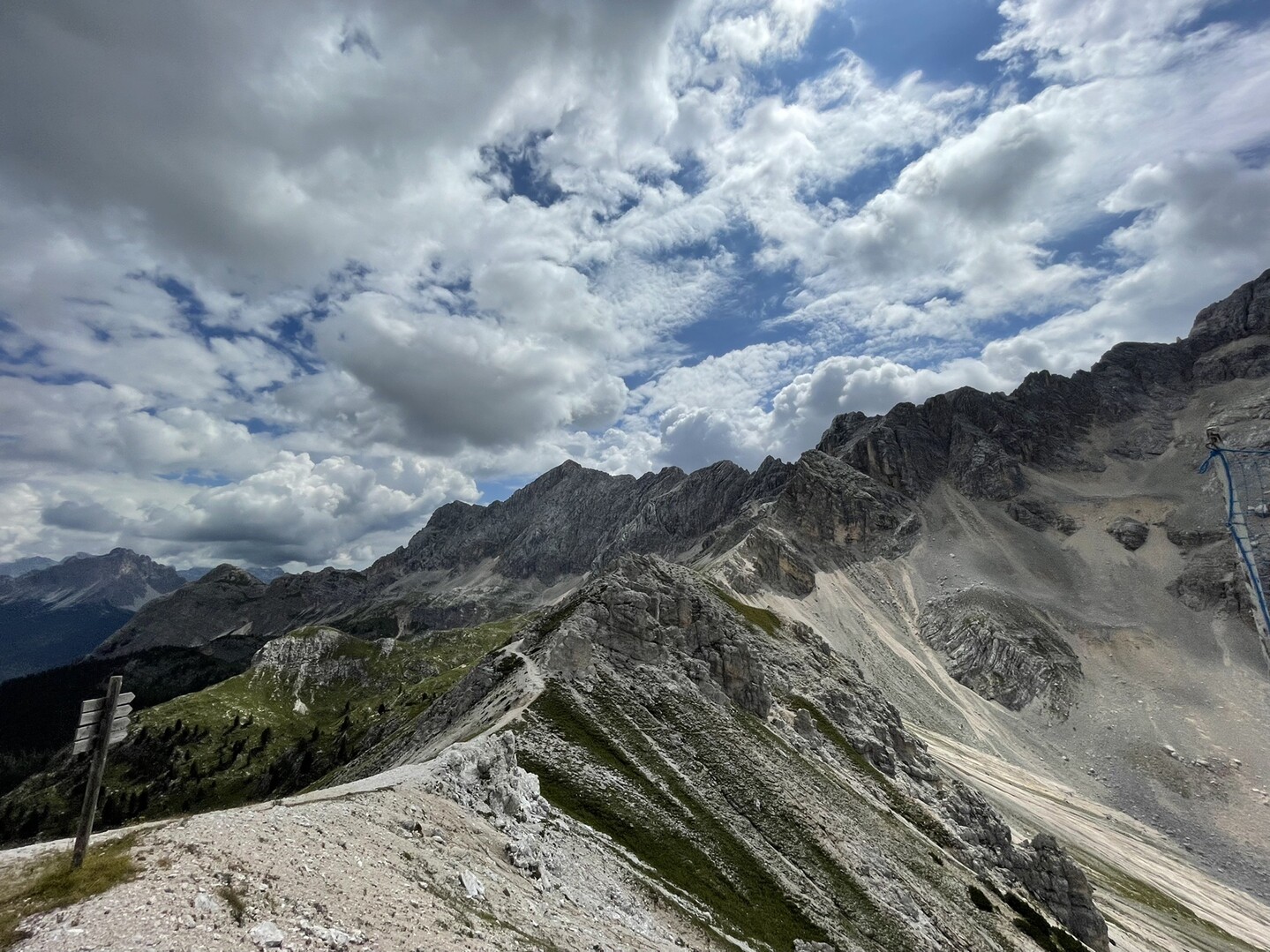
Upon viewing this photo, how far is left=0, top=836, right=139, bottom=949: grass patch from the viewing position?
14727 mm

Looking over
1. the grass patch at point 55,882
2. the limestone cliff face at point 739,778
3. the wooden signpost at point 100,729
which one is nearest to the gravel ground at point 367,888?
the grass patch at point 55,882

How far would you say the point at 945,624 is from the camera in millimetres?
188250

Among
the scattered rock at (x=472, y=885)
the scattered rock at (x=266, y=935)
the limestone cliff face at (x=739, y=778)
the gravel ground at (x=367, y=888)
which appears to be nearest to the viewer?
the gravel ground at (x=367, y=888)

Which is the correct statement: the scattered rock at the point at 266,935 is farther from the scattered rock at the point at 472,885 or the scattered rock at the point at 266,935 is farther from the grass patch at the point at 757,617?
the grass patch at the point at 757,617

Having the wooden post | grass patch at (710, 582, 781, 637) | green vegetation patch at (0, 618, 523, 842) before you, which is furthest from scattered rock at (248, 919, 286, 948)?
green vegetation patch at (0, 618, 523, 842)

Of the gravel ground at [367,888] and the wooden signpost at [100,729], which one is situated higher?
the wooden signpost at [100,729]

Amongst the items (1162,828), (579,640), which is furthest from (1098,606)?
(579,640)

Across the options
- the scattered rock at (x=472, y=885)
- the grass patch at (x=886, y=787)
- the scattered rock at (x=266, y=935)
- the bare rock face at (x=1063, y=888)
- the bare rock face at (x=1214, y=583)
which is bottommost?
the bare rock face at (x=1063, y=888)

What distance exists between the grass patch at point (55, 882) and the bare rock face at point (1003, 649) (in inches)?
7501

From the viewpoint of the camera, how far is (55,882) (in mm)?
16234

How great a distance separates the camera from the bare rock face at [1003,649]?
161 meters

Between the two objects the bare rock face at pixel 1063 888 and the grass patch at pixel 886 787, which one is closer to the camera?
the bare rock face at pixel 1063 888

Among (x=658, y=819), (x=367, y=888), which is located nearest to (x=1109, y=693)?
(x=658, y=819)

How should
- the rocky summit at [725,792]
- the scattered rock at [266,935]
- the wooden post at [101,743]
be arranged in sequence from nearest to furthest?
the scattered rock at [266,935]
the wooden post at [101,743]
the rocky summit at [725,792]
